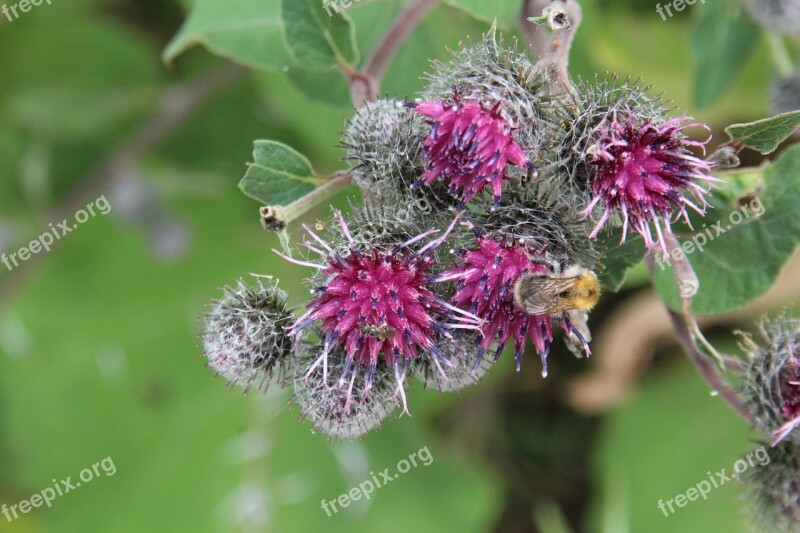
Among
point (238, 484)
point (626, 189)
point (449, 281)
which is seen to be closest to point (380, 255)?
point (449, 281)

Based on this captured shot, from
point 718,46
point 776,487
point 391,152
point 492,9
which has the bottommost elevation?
point 776,487

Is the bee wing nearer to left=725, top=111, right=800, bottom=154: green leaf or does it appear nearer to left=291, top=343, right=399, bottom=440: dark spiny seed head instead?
left=291, top=343, right=399, bottom=440: dark spiny seed head

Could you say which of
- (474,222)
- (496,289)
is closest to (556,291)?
(496,289)

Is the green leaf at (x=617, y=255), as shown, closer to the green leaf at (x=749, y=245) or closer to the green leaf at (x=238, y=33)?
the green leaf at (x=749, y=245)

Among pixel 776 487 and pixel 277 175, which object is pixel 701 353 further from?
pixel 277 175

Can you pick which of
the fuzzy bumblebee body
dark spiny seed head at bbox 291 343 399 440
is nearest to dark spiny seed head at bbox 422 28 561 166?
the fuzzy bumblebee body

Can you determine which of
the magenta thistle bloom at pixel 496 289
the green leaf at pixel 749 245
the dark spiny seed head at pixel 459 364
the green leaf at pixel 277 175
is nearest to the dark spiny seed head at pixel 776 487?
the green leaf at pixel 749 245

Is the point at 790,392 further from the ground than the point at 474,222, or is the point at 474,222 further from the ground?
the point at 474,222
